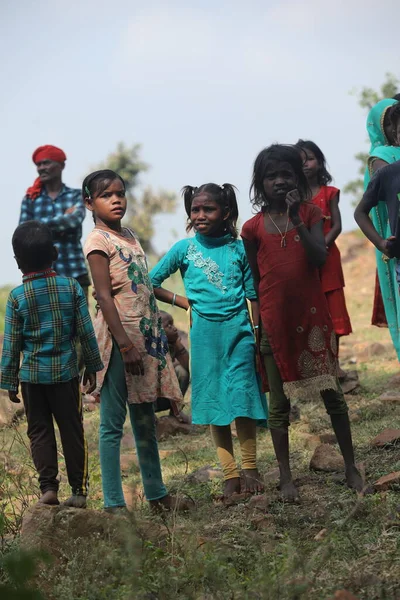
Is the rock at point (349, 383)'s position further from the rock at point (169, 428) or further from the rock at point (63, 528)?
the rock at point (63, 528)

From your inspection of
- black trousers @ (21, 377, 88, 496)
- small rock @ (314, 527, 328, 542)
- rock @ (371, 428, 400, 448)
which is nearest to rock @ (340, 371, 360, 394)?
rock @ (371, 428, 400, 448)

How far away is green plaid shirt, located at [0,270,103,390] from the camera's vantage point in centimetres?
436

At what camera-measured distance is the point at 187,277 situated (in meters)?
4.87

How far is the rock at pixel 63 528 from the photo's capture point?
136 inches

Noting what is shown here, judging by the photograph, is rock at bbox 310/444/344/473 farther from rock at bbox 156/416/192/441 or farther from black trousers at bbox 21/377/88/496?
rock at bbox 156/416/192/441

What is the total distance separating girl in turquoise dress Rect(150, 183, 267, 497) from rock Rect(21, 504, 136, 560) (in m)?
1.17

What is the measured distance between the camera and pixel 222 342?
4746 millimetres

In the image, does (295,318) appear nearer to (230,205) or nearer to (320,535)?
(230,205)

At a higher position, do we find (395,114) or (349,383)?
(395,114)

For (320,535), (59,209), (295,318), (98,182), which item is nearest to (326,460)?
(295,318)

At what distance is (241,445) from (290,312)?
81 centimetres

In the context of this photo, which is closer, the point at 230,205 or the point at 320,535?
the point at 320,535

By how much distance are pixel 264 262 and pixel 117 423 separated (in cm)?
108

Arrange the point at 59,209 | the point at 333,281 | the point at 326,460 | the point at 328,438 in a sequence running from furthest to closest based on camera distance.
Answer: the point at 59,209 < the point at 333,281 < the point at 328,438 < the point at 326,460
